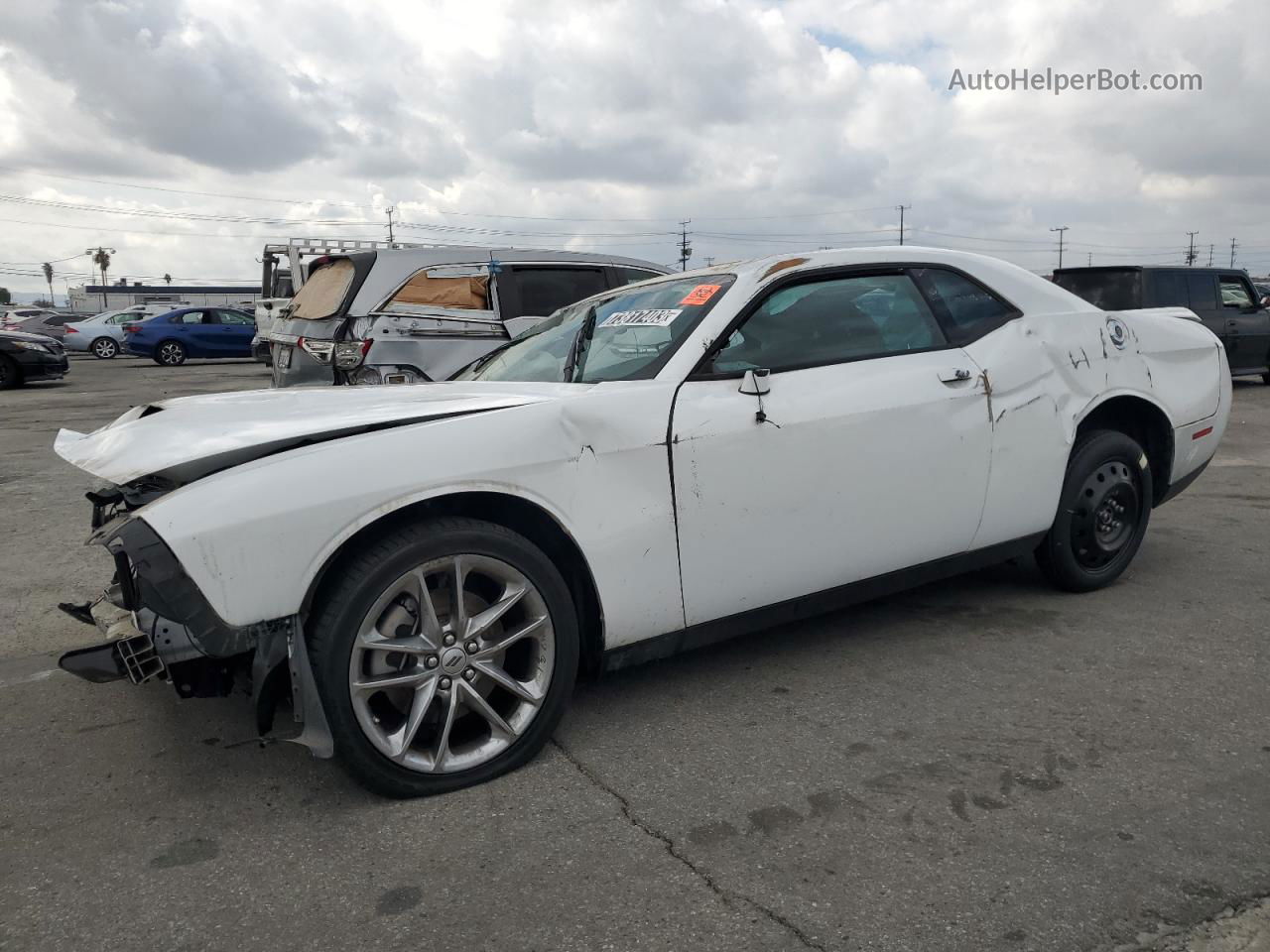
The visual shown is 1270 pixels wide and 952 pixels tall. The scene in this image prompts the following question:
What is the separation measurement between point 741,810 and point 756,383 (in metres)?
1.33

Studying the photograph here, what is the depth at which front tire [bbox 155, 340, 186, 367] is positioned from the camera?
2441cm

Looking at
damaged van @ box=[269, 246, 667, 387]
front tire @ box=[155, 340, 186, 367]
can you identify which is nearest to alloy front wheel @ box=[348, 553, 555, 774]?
damaged van @ box=[269, 246, 667, 387]

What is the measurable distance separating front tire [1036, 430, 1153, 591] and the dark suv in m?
9.41

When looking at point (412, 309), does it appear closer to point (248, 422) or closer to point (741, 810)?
point (248, 422)

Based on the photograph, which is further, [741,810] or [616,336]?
[616,336]

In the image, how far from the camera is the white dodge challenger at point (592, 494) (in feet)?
8.24

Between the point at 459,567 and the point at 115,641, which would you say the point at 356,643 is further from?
the point at 115,641

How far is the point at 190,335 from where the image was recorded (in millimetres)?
24688

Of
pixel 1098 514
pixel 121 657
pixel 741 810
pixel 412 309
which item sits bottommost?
pixel 741 810

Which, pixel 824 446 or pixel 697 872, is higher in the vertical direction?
pixel 824 446

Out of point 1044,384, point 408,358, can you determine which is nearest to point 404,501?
point 1044,384

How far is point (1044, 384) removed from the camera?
3893 mm

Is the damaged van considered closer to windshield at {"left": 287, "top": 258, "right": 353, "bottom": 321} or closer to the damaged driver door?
windshield at {"left": 287, "top": 258, "right": 353, "bottom": 321}

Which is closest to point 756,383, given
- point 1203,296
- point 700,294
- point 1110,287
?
point 700,294
